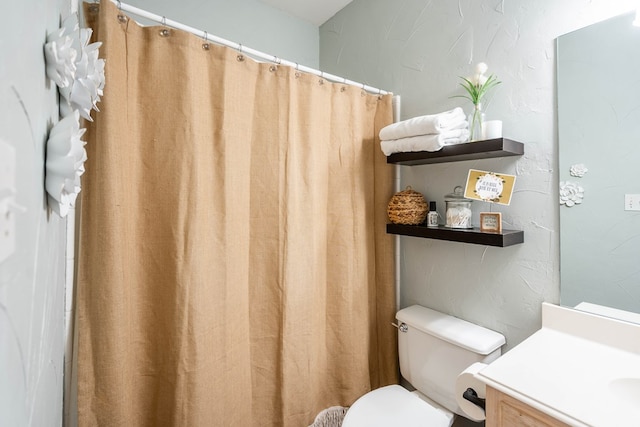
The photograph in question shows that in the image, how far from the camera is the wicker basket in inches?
54.2

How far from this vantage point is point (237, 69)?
1127mm

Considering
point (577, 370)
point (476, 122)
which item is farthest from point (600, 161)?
point (577, 370)

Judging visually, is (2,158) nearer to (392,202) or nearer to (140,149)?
(140,149)

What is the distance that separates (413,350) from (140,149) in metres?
1.40

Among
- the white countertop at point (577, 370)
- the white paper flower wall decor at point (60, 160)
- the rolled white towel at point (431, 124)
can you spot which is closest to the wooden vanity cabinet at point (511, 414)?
the white countertop at point (577, 370)

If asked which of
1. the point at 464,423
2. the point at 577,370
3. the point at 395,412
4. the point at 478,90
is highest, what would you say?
the point at 478,90

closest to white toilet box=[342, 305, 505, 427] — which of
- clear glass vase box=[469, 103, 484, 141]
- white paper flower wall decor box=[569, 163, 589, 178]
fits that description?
white paper flower wall decor box=[569, 163, 589, 178]

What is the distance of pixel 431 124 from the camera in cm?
113

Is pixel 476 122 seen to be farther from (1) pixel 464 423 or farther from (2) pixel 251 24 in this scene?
(2) pixel 251 24

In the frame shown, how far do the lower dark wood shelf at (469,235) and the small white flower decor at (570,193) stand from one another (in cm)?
18

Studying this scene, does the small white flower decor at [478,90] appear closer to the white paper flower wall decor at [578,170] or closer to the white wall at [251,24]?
the white paper flower wall decor at [578,170]

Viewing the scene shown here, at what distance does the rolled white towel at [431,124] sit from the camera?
1.13 m

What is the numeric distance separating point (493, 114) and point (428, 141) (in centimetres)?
33

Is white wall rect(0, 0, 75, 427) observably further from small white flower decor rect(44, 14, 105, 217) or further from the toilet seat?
the toilet seat
